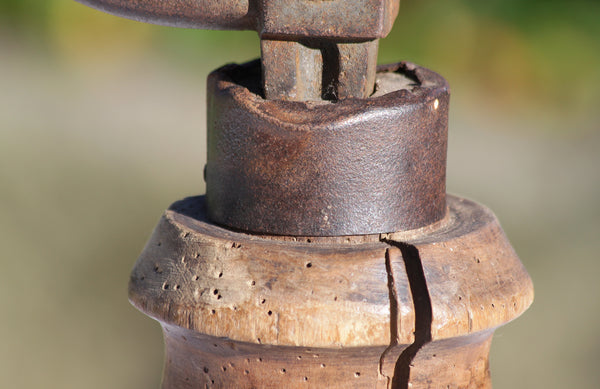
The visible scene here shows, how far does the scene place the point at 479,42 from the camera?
11.1ft

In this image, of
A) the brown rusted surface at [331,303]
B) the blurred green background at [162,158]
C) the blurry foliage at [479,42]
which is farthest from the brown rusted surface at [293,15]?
the blurry foliage at [479,42]

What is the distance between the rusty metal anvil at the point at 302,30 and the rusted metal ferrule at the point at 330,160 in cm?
5

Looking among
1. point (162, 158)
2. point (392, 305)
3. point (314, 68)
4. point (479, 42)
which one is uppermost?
point (314, 68)

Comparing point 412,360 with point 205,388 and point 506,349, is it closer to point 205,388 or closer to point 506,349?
point 205,388

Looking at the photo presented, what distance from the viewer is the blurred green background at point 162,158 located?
3.16m

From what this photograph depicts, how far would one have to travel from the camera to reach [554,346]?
306cm

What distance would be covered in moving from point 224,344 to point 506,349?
2.18m

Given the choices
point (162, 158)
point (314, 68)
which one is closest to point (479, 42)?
point (162, 158)

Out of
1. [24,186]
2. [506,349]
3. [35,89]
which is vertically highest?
[35,89]

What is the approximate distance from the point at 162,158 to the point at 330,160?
8.46 ft

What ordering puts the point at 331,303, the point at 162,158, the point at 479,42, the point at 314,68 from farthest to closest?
the point at 162,158 < the point at 479,42 < the point at 314,68 < the point at 331,303

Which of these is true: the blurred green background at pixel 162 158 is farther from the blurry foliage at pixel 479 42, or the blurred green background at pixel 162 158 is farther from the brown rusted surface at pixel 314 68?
the brown rusted surface at pixel 314 68

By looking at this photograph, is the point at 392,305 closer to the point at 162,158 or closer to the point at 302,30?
the point at 302,30

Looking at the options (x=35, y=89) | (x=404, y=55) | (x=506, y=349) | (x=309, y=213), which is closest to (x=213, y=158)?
(x=309, y=213)
